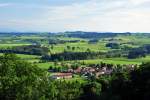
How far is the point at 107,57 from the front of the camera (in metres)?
151

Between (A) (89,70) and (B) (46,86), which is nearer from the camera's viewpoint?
(B) (46,86)

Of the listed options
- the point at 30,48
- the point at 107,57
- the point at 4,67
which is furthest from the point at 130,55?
the point at 4,67

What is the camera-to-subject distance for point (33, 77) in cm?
5272

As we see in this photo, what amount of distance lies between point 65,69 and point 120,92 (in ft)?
230

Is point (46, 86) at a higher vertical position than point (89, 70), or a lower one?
higher

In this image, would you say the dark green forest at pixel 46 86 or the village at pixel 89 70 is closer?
the dark green forest at pixel 46 86

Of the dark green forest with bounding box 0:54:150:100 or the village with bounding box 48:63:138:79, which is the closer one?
the dark green forest with bounding box 0:54:150:100

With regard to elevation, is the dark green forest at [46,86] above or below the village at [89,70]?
above

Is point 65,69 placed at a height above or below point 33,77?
below

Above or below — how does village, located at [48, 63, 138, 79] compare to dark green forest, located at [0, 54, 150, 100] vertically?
below

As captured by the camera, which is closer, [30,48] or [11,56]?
[11,56]

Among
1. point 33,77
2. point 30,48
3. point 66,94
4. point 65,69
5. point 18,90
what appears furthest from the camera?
point 30,48

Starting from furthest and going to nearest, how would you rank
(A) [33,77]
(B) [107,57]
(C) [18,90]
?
(B) [107,57]
(A) [33,77]
(C) [18,90]

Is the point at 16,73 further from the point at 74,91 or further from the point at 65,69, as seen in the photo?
the point at 65,69
